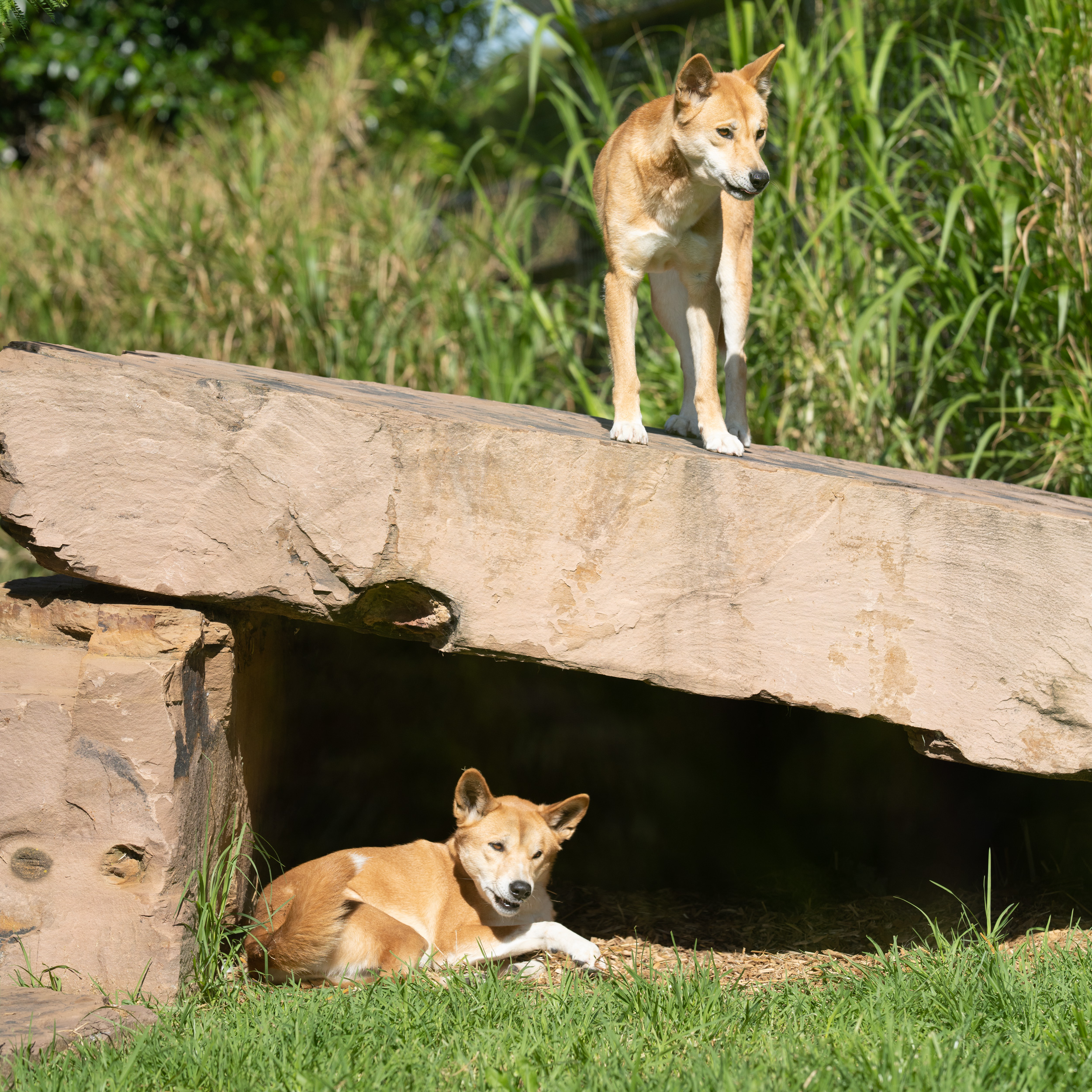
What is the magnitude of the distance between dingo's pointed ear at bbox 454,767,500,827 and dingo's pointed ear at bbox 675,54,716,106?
6.98ft

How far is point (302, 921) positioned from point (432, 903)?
47 centimetres

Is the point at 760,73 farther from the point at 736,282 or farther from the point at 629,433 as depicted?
the point at 629,433

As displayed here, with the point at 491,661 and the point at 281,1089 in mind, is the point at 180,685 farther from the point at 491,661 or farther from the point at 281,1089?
the point at 491,661

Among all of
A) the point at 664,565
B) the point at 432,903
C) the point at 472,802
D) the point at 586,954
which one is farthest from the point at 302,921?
the point at 664,565

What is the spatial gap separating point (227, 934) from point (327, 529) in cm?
118

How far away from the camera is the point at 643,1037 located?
231cm

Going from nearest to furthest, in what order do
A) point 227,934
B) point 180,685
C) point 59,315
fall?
point 180,685 → point 227,934 → point 59,315

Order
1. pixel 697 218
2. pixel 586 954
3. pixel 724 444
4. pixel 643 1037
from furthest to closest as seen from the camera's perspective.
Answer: pixel 697 218 < pixel 724 444 < pixel 586 954 < pixel 643 1037

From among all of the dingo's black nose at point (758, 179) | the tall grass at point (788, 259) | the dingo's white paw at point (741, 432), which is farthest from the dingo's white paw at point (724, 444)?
the tall grass at point (788, 259)

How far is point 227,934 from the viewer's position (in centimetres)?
285

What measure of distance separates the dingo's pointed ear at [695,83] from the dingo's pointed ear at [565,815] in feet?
7.00

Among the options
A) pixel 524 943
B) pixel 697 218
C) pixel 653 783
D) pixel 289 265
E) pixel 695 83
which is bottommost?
pixel 524 943

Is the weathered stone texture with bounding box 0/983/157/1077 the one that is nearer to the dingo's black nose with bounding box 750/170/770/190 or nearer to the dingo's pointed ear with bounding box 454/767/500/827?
the dingo's pointed ear with bounding box 454/767/500/827

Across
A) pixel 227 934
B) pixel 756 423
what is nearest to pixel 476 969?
pixel 227 934
